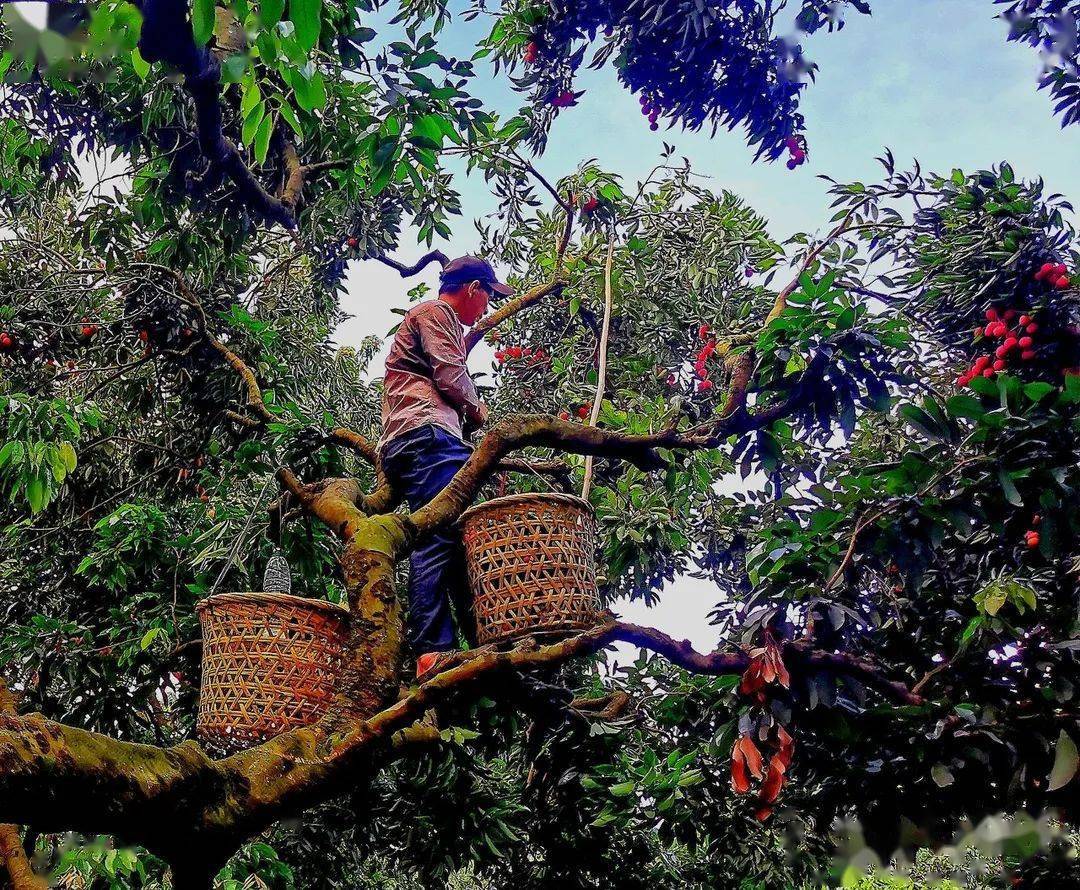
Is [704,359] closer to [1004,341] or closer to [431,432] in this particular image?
[1004,341]

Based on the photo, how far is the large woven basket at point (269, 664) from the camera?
7.35ft

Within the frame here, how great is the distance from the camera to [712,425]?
2.76 metres

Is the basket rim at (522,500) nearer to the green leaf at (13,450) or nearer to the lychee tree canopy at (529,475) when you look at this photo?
the lychee tree canopy at (529,475)

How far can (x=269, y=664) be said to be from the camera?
7.37 feet

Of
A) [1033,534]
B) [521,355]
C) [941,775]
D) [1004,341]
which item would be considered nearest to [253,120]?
[941,775]

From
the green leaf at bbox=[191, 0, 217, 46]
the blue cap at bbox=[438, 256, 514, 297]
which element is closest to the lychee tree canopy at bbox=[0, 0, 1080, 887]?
the green leaf at bbox=[191, 0, 217, 46]

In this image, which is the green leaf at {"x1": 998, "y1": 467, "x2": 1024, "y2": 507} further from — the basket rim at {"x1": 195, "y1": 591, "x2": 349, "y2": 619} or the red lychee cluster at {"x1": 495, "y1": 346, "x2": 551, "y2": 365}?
the red lychee cluster at {"x1": 495, "y1": 346, "x2": 551, "y2": 365}

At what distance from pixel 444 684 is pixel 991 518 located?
158 cm

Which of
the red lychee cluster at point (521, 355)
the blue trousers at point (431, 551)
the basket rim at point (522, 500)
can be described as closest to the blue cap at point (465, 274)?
the blue trousers at point (431, 551)

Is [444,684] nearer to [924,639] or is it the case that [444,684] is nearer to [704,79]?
[924,639]

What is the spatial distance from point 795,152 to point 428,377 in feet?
9.18

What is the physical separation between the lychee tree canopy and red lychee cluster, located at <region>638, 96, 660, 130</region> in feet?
0.47

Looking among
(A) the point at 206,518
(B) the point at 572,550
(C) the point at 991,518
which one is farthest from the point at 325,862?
(C) the point at 991,518

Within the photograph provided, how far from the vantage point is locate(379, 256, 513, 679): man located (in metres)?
2.72
